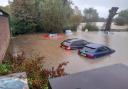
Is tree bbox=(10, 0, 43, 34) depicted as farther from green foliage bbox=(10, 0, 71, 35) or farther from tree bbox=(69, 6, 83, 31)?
tree bbox=(69, 6, 83, 31)

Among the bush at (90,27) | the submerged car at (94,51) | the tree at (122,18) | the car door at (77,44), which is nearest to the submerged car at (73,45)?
the car door at (77,44)

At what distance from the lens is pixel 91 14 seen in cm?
4550

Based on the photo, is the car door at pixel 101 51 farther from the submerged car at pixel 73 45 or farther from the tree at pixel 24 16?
the tree at pixel 24 16

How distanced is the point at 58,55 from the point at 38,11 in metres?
18.3

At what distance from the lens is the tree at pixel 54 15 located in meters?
32.2

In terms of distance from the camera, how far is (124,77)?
8.53 ft

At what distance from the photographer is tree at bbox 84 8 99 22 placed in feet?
143

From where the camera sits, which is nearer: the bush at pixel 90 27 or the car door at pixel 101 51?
the car door at pixel 101 51

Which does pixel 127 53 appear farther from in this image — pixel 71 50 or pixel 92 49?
pixel 71 50

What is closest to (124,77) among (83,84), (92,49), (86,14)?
(83,84)

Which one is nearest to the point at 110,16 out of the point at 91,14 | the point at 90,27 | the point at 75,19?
the point at 90,27

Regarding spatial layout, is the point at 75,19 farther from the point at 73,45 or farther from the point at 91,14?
the point at 73,45

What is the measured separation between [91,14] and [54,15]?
52.2 feet

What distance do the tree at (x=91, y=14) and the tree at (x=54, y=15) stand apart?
11041 millimetres
